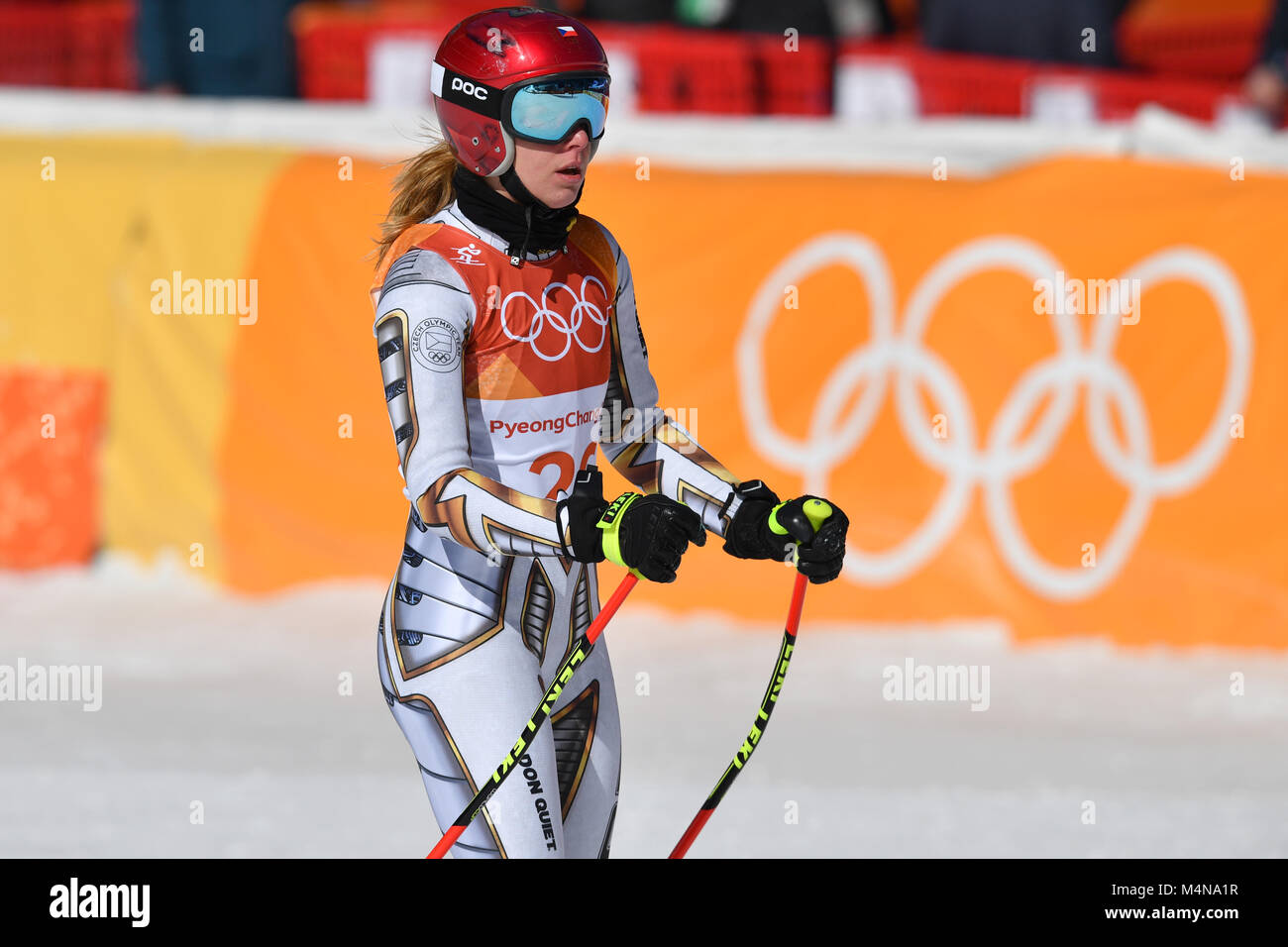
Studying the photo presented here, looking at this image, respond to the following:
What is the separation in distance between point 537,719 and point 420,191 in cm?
107

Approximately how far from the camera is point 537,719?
131 inches

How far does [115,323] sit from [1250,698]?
4.85 meters

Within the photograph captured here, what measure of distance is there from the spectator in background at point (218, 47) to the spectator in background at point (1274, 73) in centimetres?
465

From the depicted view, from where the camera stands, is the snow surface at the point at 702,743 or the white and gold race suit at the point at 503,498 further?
the snow surface at the point at 702,743

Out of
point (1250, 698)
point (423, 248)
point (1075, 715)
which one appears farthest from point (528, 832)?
point (1250, 698)

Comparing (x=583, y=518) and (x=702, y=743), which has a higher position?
(x=583, y=518)

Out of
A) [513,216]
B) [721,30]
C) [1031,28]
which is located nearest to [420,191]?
[513,216]

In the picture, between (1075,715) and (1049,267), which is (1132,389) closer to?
(1049,267)

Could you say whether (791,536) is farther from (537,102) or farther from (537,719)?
(537,102)

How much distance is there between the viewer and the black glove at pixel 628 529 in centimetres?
311

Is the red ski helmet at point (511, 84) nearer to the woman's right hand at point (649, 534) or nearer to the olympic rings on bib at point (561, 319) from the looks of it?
the olympic rings on bib at point (561, 319)

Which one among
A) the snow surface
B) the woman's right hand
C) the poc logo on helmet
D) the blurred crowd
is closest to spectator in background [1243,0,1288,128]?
the blurred crowd
